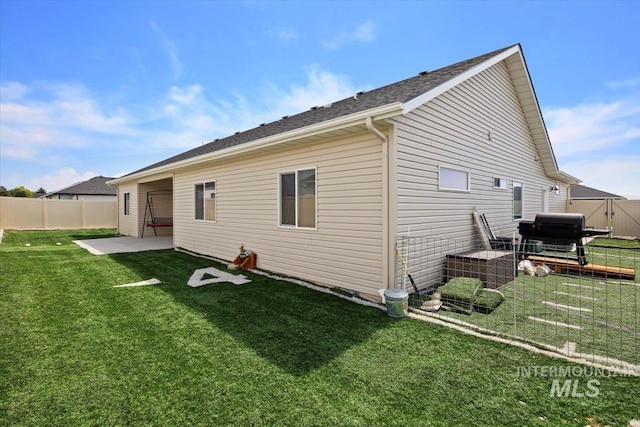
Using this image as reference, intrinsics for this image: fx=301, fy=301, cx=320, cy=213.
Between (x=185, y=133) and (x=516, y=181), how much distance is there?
565 inches

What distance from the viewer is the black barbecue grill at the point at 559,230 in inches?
264

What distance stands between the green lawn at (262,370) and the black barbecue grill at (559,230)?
4908 mm

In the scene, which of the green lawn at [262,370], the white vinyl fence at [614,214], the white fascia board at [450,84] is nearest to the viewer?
the green lawn at [262,370]

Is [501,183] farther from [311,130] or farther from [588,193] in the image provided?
[588,193]

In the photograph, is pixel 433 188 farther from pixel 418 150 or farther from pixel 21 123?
pixel 21 123

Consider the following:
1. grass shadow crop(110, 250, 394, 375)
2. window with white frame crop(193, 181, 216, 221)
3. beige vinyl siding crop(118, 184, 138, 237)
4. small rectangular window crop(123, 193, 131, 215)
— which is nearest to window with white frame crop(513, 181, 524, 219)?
grass shadow crop(110, 250, 394, 375)

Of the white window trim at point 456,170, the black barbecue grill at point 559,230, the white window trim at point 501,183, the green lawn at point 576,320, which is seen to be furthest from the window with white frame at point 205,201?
the black barbecue grill at point 559,230

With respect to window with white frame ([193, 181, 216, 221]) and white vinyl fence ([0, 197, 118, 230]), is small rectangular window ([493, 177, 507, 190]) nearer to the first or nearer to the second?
window with white frame ([193, 181, 216, 221])

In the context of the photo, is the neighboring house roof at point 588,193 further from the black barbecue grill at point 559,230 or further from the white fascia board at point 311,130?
the white fascia board at point 311,130

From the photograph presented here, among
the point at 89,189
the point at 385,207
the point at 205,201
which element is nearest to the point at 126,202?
the point at 205,201

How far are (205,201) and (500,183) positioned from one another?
27.3 feet

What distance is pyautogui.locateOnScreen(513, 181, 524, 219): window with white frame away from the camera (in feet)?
29.3

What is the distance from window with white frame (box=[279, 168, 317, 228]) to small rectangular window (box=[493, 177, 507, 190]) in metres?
5.04

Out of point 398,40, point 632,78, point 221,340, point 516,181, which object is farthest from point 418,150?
point 632,78
